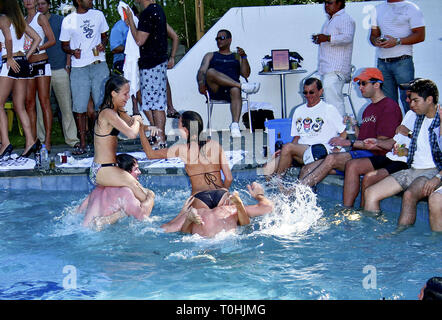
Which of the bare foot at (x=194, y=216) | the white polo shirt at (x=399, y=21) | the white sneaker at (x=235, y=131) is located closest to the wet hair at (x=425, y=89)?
the bare foot at (x=194, y=216)

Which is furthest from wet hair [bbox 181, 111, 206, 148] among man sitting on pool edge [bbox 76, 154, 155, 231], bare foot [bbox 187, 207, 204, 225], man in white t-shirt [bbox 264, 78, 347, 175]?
man in white t-shirt [bbox 264, 78, 347, 175]

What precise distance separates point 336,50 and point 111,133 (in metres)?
3.82

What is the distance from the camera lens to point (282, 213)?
6.50 m

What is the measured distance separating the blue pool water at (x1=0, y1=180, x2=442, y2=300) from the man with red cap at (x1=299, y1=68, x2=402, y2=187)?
307 mm

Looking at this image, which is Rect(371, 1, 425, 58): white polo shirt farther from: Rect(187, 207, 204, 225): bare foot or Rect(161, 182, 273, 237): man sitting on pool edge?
Rect(187, 207, 204, 225): bare foot

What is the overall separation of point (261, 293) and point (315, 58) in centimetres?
705

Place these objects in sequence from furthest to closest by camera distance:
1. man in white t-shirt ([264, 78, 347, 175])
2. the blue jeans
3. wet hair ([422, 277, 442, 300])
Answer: the blue jeans, man in white t-shirt ([264, 78, 347, 175]), wet hair ([422, 277, 442, 300])

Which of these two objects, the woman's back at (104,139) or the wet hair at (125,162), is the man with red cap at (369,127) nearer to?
the wet hair at (125,162)

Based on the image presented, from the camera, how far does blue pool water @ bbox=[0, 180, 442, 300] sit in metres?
4.77

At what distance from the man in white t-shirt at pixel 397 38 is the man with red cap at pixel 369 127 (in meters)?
1.53

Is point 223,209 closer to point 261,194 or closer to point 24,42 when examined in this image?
point 261,194

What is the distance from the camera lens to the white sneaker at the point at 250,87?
10.1m

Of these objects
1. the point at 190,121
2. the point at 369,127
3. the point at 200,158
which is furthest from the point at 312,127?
the point at 190,121

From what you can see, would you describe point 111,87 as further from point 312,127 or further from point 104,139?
point 312,127
